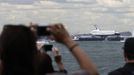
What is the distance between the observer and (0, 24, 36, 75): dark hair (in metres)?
3.75

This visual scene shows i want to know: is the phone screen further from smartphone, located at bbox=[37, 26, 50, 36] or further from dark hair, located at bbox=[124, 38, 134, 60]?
dark hair, located at bbox=[124, 38, 134, 60]

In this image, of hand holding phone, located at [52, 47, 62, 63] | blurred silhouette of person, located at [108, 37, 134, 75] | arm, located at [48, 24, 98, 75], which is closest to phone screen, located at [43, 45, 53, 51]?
hand holding phone, located at [52, 47, 62, 63]

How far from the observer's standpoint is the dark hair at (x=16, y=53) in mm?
3750

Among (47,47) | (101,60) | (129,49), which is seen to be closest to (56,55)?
(47,47)

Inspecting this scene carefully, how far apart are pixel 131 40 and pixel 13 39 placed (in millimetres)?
2017

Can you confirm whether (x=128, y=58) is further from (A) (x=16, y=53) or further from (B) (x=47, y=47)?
(A) (x=16, y=53)

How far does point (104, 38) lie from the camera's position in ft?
523

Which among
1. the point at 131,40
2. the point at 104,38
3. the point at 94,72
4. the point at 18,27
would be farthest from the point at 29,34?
the point at 104,38

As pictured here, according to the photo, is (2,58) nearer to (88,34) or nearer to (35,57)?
(35,57)

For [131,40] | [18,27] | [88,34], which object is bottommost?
[88,34]

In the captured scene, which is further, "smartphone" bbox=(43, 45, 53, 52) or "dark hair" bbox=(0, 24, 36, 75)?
"smartphone" bbox=(43, 45, 53, 52)

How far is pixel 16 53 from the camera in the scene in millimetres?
3750

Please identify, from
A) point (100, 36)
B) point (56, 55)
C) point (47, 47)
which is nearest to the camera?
point (47, 47)

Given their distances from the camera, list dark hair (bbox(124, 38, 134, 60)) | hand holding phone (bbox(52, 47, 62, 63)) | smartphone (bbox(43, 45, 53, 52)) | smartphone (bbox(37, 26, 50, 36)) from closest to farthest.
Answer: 1. smartphone (bbox(37, 26, 50, 36))
2. smartphone (bbox(43, 45, 53, 52))
3. hand holding phone (bbox(52, 47, 62, 63))
4. dark hair (bbox(124, 38, 134, 60))
